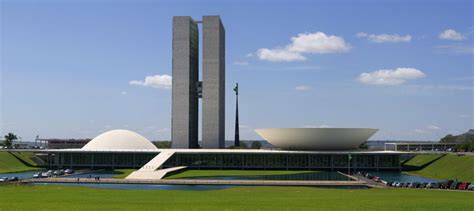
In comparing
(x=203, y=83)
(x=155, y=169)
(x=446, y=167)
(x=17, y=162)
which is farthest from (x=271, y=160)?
(x=17, y=162)

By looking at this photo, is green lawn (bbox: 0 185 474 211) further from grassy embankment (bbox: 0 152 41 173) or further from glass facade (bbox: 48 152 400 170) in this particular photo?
glass facade (bbox: 48 152 400 170)

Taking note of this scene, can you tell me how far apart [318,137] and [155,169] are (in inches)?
1047

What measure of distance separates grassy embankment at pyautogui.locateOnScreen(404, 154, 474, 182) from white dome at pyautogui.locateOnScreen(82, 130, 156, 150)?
4438cm

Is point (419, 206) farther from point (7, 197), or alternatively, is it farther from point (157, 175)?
point (157, 175)

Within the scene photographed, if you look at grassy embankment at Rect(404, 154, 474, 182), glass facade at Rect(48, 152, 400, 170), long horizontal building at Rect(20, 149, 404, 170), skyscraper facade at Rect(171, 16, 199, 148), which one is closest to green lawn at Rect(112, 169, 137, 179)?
long horizontal building at Rect(20, 149, 404, 170)

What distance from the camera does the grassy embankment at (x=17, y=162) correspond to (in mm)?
79050

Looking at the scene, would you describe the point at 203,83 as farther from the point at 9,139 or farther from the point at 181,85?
the point at 9,139

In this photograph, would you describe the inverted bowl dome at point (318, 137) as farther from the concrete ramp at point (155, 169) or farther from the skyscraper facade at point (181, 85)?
the skyscraper facade at point (181, 85)

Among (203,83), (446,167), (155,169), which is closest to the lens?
(155,169)

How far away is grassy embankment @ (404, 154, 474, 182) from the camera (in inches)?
2552

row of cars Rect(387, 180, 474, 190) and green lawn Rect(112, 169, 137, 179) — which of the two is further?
green lawn Rect(112, 169, 137, 179)

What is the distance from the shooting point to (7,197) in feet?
119

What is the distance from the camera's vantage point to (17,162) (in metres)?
85.9

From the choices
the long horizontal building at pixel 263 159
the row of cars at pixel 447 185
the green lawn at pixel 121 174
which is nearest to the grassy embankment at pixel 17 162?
the long horizontal building at pixel 263 159
